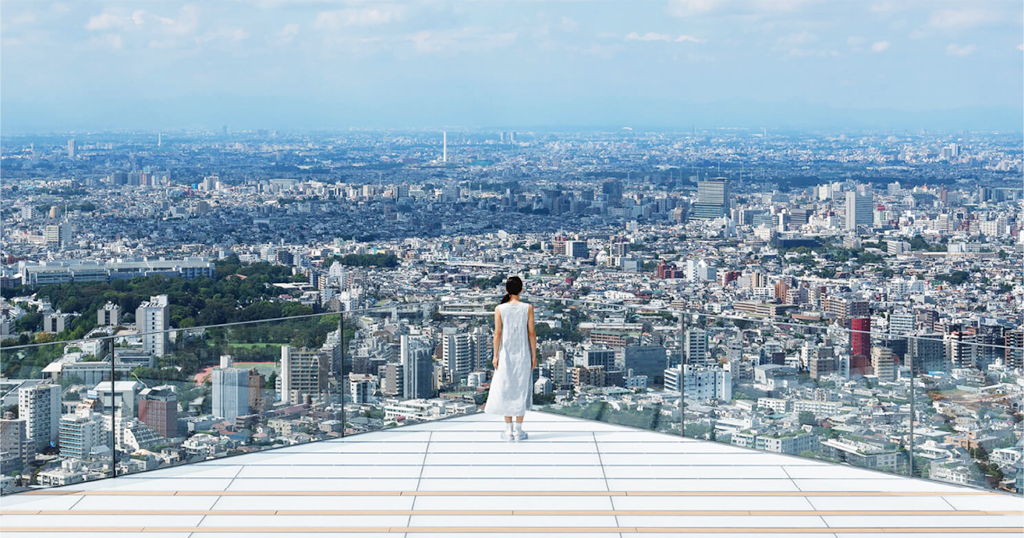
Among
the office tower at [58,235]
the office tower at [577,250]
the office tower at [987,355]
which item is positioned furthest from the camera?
the office tower at [58,235]

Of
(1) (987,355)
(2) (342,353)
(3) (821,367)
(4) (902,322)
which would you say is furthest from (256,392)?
(4) (902,322)

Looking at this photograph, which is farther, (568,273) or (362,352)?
(568,273)

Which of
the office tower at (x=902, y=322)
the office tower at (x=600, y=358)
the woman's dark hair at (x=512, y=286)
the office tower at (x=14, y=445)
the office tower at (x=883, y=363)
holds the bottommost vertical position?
the office tower at (x=902, y=322)

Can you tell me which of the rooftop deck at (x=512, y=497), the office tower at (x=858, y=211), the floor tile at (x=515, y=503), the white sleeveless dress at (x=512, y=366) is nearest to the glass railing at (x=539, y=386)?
the rooftop deck at (x=512, y=497)

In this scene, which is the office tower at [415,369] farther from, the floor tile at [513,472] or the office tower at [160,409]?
the office tower at [160,409]

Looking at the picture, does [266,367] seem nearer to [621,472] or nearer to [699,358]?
[621,472]

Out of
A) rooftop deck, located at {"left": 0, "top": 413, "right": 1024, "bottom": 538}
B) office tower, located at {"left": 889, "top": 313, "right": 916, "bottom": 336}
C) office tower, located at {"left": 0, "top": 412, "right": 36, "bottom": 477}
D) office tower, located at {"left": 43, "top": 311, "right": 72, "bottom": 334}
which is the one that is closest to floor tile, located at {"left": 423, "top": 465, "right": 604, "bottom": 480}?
rooftop deck, located at {"left": 0, "top": 413, "right": 1024, "bottom": 538}

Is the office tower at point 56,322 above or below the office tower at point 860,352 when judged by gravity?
below

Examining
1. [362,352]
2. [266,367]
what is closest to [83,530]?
[266,367]
